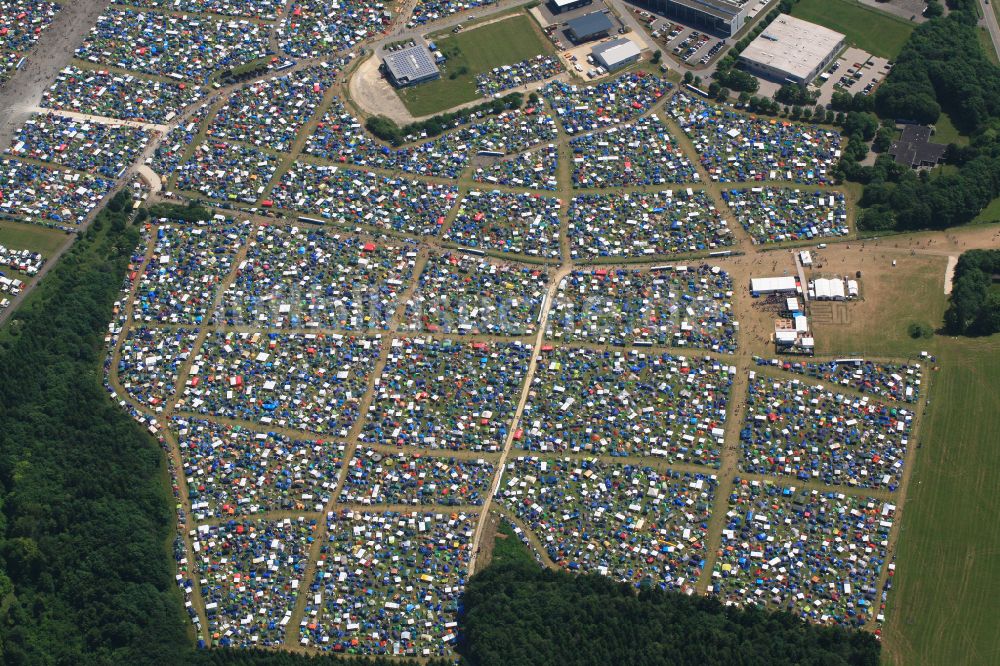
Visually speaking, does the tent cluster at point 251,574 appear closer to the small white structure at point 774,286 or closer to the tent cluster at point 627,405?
the tent cluster at point 627,405

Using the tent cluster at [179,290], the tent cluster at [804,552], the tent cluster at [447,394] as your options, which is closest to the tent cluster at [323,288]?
the tent cluster at [179,290]

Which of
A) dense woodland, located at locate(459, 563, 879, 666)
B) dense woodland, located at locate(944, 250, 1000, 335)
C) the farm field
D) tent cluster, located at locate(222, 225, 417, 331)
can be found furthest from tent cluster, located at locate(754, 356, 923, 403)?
tent cluster, located at locate(222, 225, 417, 331)

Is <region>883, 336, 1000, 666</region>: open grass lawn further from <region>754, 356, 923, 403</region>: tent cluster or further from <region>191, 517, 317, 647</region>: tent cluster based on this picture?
<region>191, 517, 317, 647</region>: tent cluster

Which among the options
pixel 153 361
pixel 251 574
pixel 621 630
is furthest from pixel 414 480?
pixel 153 361

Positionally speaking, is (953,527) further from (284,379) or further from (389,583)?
(284,379)

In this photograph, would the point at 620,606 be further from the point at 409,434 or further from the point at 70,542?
the point at 70,542

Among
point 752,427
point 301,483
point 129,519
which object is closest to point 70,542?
point 129,519
